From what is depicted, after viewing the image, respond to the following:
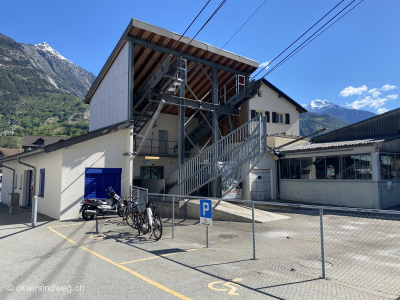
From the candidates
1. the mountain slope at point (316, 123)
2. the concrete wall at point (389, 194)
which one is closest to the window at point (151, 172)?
the concrete wall at point (389, 194)

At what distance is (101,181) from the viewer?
13898 millimetres

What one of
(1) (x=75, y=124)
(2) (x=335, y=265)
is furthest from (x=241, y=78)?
(1) (x=75, y=124)

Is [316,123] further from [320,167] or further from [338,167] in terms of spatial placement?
[338,167]

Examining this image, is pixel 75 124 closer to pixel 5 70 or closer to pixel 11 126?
pixel 11 126

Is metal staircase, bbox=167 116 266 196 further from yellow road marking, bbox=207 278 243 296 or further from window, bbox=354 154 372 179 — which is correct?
yellow road marking, bbox=207 278 243 296

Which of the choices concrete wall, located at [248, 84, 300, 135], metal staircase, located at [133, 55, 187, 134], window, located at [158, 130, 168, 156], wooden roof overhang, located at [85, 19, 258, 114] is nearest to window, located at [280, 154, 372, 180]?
wooden roof overhang, located at [85, 19, 258, 114]

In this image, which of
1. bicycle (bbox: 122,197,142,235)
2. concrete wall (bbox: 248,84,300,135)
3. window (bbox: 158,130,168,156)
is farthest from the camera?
concrete wall (bbox: 248,84,300,135)

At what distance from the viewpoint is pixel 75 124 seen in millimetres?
121750

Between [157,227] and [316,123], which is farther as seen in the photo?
[316,123]

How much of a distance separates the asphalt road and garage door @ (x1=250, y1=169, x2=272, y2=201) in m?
10.5

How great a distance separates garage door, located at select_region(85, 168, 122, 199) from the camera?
13500 millimetres

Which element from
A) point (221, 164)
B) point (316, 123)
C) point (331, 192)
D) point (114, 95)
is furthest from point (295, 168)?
point (316, 123)

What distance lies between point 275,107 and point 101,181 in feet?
65.6

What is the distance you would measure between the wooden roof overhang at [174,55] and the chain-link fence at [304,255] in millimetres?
8391
